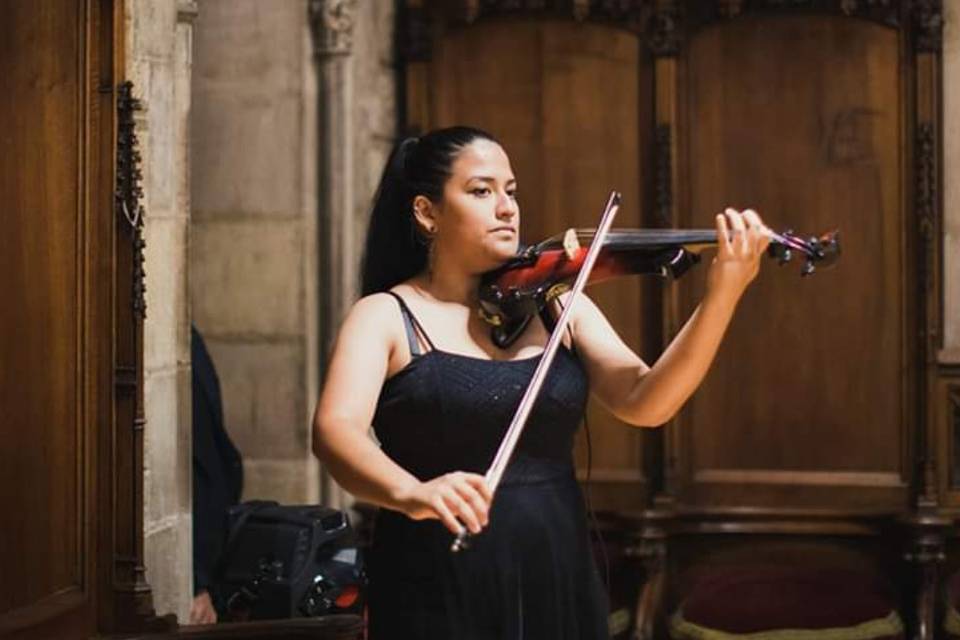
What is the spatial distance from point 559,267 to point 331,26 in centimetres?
305

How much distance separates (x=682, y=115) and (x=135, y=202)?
268 cm

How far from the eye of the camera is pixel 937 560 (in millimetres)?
6004

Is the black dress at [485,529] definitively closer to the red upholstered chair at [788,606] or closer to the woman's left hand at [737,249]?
the woman's left hand at [737,249]

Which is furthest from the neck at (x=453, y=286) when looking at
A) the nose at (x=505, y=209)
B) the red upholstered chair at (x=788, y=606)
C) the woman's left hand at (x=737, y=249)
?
the red upholstered chair at (x=788, y=606)

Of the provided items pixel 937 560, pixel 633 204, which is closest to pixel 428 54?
pixel 633 204

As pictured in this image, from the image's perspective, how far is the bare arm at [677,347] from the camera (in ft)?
9.59

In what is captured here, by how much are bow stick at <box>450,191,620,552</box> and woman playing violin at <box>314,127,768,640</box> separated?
0.05 metres

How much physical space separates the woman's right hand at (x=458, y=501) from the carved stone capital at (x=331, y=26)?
356cm

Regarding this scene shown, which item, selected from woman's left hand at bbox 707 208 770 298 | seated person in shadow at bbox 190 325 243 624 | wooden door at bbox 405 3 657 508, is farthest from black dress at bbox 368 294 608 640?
wooden door at bbox 405 3 657 508

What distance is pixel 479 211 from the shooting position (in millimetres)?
3193

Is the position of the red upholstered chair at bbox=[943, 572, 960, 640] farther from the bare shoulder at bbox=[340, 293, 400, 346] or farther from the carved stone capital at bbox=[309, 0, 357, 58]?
the bare shoulder at bbox=[340, 293, 400, 346]

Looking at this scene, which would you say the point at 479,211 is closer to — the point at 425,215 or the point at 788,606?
the point at 425,215

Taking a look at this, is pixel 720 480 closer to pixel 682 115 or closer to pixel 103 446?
pixel 682 115

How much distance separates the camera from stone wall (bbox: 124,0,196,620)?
4473 millimetres
